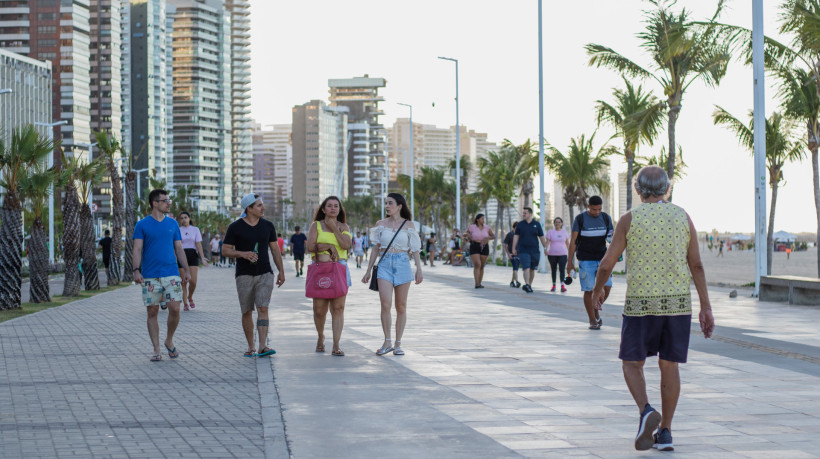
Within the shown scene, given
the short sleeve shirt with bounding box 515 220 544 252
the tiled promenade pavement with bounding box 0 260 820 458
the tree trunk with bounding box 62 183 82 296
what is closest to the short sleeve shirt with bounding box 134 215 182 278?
the tiled promenade pavement with bounding box 0 260 820 458

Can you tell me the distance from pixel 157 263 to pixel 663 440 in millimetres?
6036

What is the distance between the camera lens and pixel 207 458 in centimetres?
587

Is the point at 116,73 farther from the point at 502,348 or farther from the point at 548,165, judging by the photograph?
the point at 502,348

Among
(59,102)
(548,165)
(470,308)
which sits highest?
(59,102)

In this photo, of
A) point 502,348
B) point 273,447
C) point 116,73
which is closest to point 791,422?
point 273,447

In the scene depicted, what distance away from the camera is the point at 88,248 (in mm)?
26531

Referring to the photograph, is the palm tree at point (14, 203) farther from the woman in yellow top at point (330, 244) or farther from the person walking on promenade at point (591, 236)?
the person walking on promenade at point (591, 236)

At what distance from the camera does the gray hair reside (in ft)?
20.5

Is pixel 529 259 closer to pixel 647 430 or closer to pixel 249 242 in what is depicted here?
pixel 249 242

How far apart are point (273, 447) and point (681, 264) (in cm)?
273

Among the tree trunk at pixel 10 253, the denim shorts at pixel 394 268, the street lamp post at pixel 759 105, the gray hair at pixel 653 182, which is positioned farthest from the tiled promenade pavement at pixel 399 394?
the street lamp post at pixel 759 105

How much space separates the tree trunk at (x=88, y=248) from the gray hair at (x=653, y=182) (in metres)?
21.9

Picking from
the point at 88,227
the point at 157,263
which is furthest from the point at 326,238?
the point at 88,227

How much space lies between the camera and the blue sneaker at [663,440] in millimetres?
6000
